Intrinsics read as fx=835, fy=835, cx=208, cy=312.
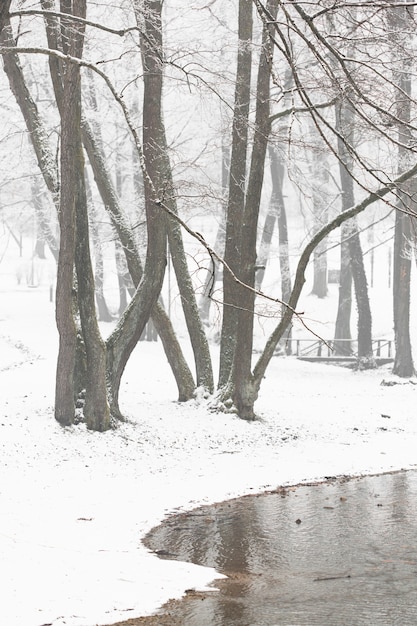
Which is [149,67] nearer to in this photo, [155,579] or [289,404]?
[289,404]

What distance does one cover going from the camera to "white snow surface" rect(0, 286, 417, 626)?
6590 millimetres

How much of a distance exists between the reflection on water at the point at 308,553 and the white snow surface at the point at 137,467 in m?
0.38

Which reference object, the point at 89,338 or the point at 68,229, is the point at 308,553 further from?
the point at 68,229

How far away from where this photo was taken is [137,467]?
38.5 ft

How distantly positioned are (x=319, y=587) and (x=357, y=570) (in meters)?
0.65

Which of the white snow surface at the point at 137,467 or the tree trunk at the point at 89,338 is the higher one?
the tree trunk at the point at 89,338

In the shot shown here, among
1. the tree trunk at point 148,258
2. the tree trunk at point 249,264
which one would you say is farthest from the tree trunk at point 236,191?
the tree trunk at point 148,258

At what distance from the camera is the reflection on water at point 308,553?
6.23 metres

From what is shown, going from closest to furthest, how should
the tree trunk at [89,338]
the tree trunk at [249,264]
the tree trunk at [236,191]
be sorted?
the tree trunk at [89,338]
the tree trunk at [249,264]
the tree trunk at [236,191]

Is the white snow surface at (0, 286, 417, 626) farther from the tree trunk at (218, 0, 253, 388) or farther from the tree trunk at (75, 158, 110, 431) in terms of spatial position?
the tree trunk at (218, 0, 253, 388)

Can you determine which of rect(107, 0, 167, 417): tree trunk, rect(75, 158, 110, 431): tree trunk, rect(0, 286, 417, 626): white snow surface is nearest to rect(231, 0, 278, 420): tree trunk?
rect(0, 286, 417, 626): white snow surface

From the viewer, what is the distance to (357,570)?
7371 millimetres

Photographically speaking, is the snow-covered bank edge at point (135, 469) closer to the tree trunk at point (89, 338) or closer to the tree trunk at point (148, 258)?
the tree trunk at point (89, 338)

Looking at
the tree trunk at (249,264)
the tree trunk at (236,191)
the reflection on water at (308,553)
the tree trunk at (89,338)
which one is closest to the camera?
the reflection on water at (308,553)
